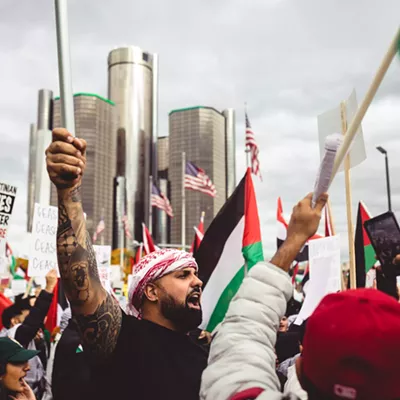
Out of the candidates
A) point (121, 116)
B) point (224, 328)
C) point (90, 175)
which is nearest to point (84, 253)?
point (224, 328)

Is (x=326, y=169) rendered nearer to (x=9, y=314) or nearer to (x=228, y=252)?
(x=228, y=252)

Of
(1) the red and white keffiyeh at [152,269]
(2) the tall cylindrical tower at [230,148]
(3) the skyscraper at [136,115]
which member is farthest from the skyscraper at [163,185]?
(1) the red and white keffiyeh at [152,269]

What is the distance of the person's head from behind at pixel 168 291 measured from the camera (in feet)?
9.11

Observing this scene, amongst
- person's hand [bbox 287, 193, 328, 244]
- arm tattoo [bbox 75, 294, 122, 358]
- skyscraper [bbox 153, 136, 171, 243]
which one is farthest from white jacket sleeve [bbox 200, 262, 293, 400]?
skyscraper [bbox 153, 136, 171, 243]

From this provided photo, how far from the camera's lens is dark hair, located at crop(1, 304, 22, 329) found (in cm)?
655

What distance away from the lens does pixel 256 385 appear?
1.33 meters

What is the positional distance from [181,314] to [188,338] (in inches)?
9.7

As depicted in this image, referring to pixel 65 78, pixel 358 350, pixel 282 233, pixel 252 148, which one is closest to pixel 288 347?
pixel 65 78

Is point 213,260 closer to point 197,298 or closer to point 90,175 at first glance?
point 197,298

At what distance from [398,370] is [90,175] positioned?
86.8 meters

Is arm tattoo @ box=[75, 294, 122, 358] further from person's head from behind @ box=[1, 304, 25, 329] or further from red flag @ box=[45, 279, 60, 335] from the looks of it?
red flag @ box=[45, 279, 60, 335]

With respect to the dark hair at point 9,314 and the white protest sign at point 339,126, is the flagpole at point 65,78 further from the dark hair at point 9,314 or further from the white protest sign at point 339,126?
the dark hair at point 9,314

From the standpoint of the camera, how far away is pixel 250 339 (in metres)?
1.41

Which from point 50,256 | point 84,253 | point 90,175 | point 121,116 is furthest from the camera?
point 121,116
